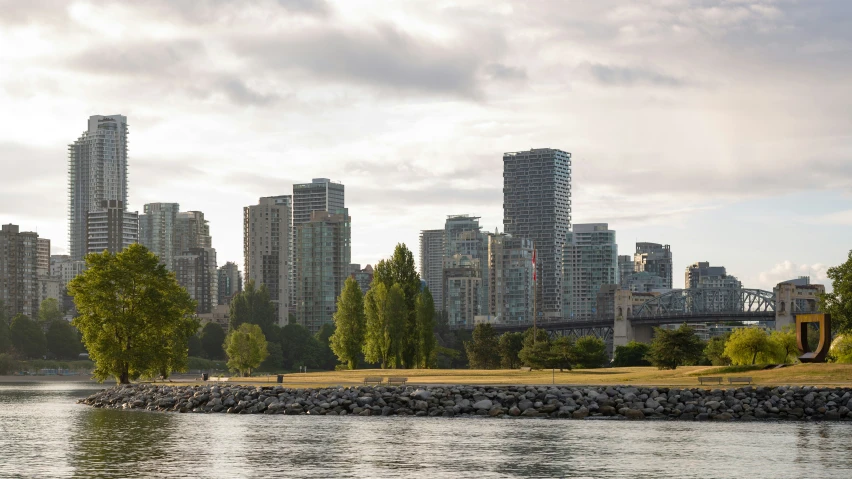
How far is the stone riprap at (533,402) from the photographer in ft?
207

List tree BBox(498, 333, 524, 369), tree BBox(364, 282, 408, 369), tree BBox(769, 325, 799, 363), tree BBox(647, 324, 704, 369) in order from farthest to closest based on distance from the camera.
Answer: tree BBox(498, 333, 524, 369) → tree BBox(364, 282, 408, 369) → tree BBox(647, 324, 704, 369) → tree BBox(769, 325, 799, 363)

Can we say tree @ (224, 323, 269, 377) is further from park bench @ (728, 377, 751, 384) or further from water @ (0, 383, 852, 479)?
park bench @ (728, 377, 751, 384)

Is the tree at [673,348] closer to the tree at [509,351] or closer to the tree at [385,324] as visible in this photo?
the tree at [385,324]

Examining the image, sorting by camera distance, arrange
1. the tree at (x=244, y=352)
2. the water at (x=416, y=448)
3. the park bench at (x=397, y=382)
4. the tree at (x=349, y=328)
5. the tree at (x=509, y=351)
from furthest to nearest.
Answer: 1. the tree at (x=509, y=351)
2. the tree at (x=244, y=352)
3. the tree at (x=349, y=328)
4. the park bench at (x=397, y=382)
5. the water at (x=416, y=448)

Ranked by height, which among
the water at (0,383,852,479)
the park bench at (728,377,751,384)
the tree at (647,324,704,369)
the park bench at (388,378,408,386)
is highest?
the tree at (647,324,704,369)

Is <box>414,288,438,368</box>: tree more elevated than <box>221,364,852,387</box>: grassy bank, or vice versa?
<box>414,288,438,368</box>: tree

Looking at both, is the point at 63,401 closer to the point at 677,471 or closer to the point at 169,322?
the point at 169,322

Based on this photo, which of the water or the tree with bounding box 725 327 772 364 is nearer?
the water

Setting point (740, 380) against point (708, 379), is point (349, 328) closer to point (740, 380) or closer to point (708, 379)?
point (708, 379)

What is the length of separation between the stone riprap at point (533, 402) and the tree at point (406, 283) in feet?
126

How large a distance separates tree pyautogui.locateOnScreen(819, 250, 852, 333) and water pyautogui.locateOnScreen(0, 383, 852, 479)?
3445 cm

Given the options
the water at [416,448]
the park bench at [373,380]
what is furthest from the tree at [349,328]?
the water at [416,448]

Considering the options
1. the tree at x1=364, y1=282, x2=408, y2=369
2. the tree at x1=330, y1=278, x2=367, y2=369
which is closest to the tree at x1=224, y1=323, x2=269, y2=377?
the tree at x1=330, y1=278, x2=367, y2=369

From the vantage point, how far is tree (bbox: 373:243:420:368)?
113750 mm
